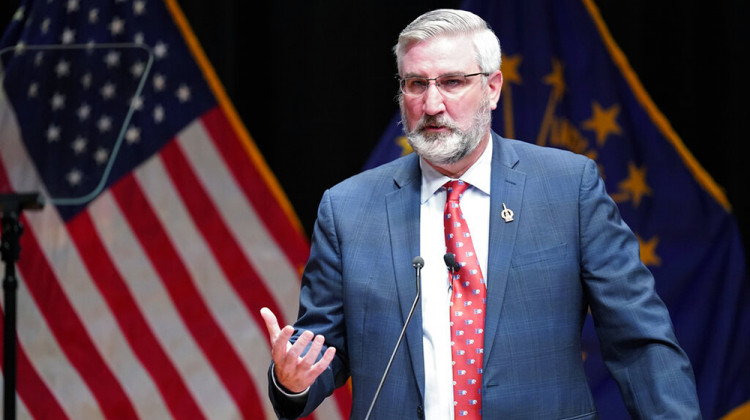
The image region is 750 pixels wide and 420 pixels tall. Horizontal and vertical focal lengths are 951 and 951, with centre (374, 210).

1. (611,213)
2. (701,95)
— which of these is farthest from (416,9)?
(611,213)

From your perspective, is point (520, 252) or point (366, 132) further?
point (366, 132)

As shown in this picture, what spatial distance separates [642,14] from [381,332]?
7.75 feet

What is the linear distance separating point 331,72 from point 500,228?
221cm

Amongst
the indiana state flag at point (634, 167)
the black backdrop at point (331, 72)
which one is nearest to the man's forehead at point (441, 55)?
the indiana state flag at point (634, 167)

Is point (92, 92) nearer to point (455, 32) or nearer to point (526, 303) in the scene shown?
point (455, 32)

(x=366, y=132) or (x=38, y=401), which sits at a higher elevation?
(x=366, y=132)

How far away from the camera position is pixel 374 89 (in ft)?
13.1

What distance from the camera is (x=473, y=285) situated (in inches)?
75.5

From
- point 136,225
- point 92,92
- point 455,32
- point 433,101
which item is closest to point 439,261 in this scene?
point 433,101

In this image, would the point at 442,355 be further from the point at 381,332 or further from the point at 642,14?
the point at 642,14

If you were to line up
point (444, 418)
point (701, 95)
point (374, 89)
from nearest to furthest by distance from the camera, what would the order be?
1. point (444, 418)
2. point (701, 95)
3. point (374, 89)

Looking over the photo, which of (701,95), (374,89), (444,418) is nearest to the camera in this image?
(444,418)

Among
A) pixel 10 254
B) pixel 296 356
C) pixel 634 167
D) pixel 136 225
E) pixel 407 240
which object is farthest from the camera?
pixel 136 225

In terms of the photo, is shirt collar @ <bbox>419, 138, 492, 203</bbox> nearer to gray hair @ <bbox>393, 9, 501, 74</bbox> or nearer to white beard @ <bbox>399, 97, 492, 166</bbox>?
white beard @ <bbox>399, 97, 492, 166</bbox>
